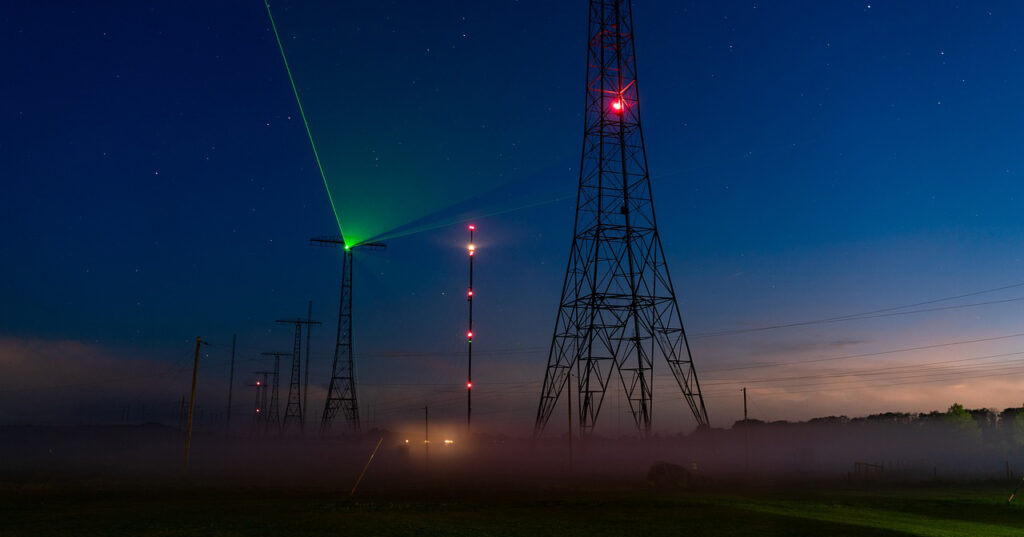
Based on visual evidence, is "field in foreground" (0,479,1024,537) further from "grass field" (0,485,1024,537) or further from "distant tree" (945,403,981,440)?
"distant tree" (945,403,981,440)

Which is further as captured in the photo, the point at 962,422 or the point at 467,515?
the point at 962,422

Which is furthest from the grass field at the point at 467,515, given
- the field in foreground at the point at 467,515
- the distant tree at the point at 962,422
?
the distant tree at the point at 962,422

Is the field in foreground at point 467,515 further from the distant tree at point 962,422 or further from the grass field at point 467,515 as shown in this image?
the distant tree at point 962,422

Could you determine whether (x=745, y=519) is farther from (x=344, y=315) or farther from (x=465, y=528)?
(x=344, y=315)

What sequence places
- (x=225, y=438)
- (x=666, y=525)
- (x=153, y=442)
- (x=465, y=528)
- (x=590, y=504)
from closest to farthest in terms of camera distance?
(x=465, y=528), (x=666, y=525), (x=590, y=504), (x=225, y=438), (x=153, y=442)

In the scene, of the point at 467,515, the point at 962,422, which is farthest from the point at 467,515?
the point at 962,422

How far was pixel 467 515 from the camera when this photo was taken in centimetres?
3027

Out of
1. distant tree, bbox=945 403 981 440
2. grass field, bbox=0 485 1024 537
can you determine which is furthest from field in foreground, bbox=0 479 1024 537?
distant tree, bbox=945 403 981 440

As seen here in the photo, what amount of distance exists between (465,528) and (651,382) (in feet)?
109

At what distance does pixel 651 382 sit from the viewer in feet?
186

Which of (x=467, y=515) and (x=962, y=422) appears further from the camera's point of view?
(x=962, y=422)

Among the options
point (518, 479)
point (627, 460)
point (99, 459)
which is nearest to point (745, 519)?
point (518, 479)

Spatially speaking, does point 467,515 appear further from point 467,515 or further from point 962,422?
point 962,422

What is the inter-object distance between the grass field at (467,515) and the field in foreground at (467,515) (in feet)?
0.15
